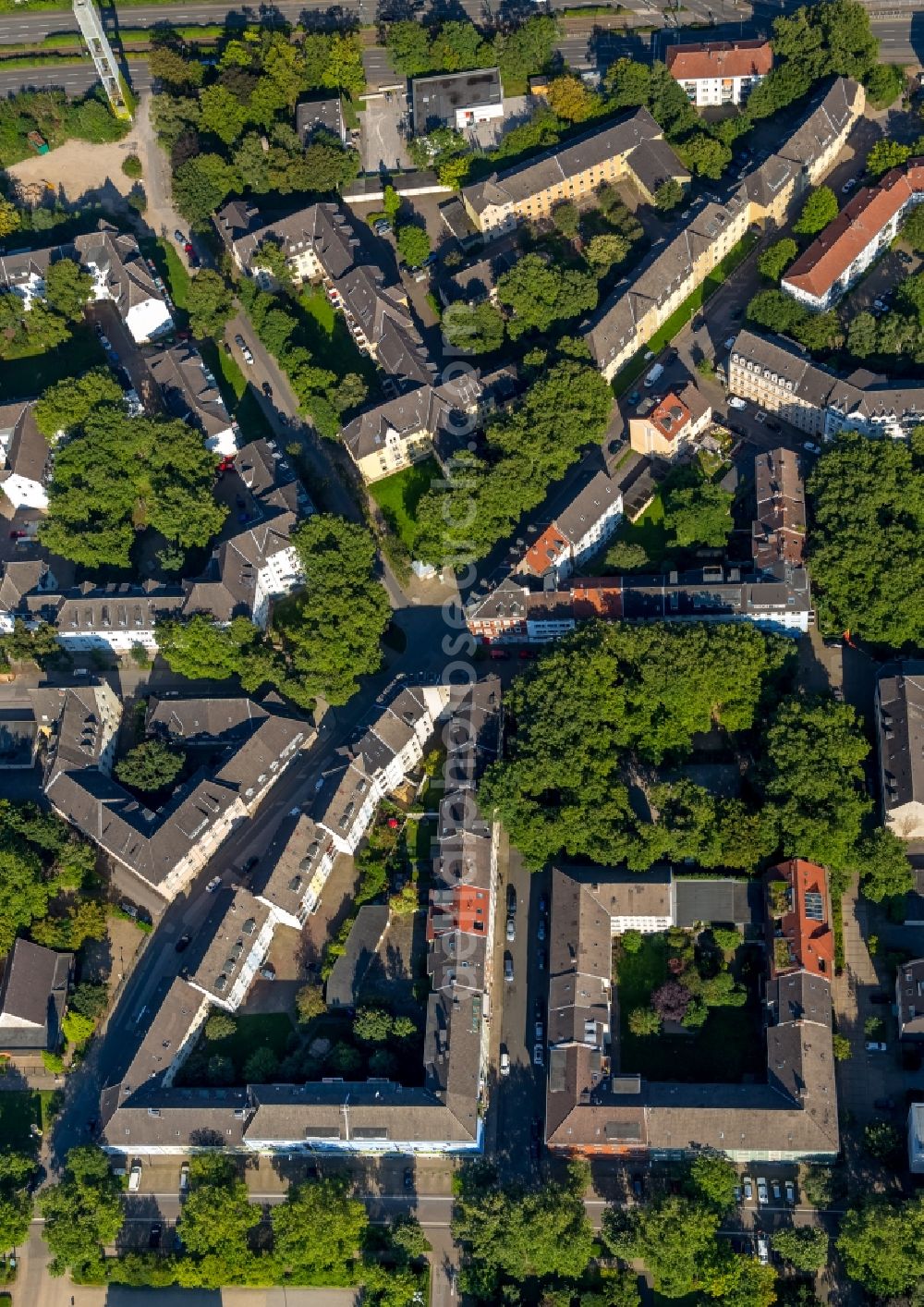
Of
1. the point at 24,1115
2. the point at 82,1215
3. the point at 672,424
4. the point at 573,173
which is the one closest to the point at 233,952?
the point at 24,1115

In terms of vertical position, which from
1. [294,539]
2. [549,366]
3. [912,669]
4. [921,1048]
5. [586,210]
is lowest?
[921,1048]

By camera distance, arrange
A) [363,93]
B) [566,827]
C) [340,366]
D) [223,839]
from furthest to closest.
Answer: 1. [363,93]
2. [340,366]
3. [223,839]
4. [566,827]

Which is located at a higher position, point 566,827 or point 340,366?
point 340,366

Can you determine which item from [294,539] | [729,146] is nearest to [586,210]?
[729,146]

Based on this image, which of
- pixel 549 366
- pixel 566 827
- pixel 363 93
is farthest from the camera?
pixel 363 93

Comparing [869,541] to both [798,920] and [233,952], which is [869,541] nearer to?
[798,920]

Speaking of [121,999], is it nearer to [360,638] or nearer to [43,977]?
[43,977]

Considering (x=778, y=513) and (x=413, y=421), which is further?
(x=413, y=421)
